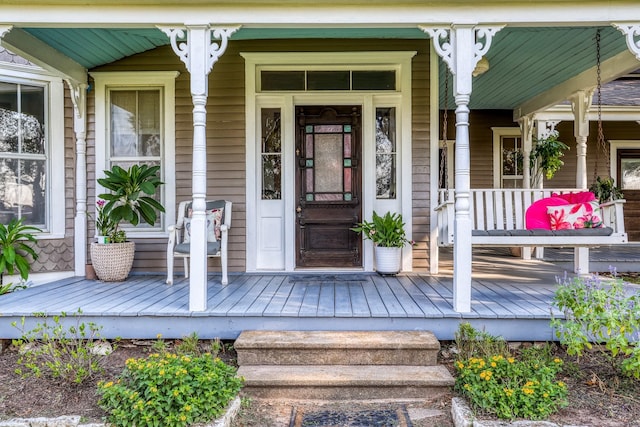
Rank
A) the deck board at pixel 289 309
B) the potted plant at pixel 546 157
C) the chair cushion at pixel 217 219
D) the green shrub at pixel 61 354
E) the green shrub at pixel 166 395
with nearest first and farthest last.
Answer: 1. the green shrub at pixel 166 395
2. the green shrub at pixel 61 354
3. the deck board at pixel 289 309
4. the chair cushion at pixel 217 219
5. the potted plant at pixel 546 157

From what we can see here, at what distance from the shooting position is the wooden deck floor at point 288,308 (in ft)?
10.2

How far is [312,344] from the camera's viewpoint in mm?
2895

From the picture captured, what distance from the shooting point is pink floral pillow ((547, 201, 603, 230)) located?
13.3 feet

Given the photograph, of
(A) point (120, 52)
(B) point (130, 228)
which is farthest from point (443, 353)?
(A) point (120, 52)

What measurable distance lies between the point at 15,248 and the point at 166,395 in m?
3.14

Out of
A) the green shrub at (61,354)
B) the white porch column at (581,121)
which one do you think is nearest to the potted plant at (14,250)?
the green shrub at (61,354)

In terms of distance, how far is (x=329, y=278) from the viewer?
4.57m

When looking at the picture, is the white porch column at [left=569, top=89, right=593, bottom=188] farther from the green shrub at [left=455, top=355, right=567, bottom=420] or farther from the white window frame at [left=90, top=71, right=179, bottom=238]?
the white window frame at [left=90, top=71, right=179, bottom=238]

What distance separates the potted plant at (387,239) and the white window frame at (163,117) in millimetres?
2198

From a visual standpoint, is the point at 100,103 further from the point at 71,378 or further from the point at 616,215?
the point at 616,215

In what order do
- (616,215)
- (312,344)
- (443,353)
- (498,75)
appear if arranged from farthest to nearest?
(498,75) → (616,215) → (443,353) → (312,344)

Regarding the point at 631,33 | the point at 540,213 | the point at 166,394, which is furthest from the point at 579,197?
the point at 166,394

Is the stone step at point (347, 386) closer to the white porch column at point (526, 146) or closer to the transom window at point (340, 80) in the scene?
the transom window at point (340, 80)

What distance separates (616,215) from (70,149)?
217 inches
